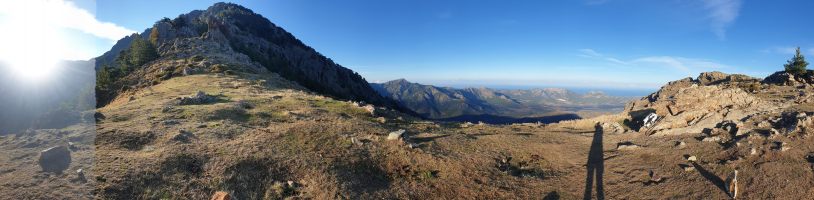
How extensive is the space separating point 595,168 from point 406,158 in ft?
35.8

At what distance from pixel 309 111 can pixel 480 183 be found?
1960 centimetres

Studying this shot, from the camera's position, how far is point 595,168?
882 inches

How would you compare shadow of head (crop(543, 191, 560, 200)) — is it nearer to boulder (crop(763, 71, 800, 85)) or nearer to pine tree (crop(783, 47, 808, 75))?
boulder (crop(763, 71, 800, 85))

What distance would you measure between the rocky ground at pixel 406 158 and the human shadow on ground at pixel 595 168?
0.29 ft

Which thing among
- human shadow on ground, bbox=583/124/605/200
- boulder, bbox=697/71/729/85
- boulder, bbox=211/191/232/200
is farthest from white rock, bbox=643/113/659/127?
boulder, bbox=697/71/729/85

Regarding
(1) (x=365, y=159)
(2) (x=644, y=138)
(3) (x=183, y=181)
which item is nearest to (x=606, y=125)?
(2) (x=644, y=138)

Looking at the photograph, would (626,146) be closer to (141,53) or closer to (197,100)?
(197,100)

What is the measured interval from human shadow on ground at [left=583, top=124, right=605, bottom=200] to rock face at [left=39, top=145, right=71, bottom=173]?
920 inches

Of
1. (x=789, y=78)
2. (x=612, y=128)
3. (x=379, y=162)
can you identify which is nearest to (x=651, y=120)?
(x=612, y=128)

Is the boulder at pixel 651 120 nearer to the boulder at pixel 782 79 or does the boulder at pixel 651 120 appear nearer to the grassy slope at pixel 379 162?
the grassy slope at pixel 379 162

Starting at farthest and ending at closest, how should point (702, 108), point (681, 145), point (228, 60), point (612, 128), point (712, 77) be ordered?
point (228, 60), point (712, 77), point (612, 128), point (702, 108), point (681, 145)

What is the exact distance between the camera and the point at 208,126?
26109 millimetres

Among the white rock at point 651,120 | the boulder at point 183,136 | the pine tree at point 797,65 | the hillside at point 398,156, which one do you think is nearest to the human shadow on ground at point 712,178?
the hillside at point 398,156

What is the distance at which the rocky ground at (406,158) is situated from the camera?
1686 cm
